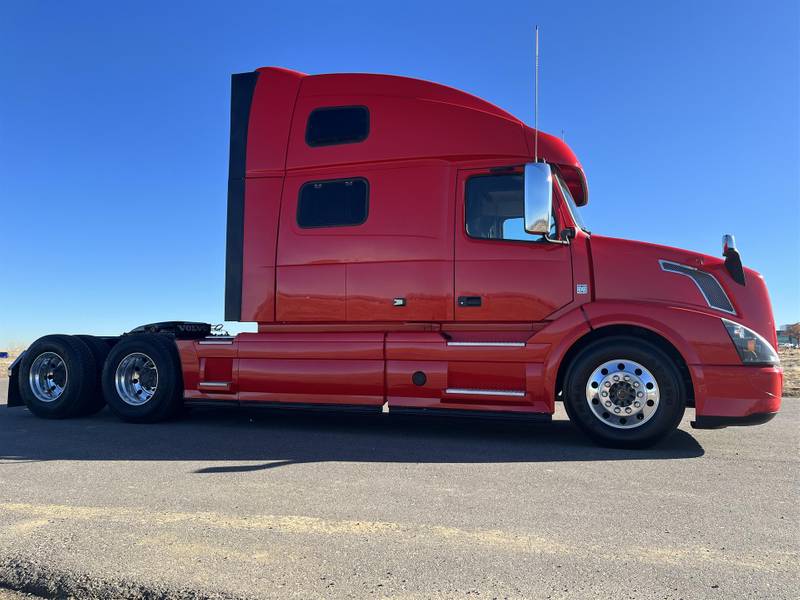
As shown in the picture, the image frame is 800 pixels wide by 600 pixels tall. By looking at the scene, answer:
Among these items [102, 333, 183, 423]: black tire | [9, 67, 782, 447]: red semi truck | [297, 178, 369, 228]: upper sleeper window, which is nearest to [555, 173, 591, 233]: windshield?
[9, 67, 782, 447]: red semi truck

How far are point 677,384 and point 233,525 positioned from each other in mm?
3773

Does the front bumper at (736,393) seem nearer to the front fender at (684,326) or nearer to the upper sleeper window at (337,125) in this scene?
the front fender at (684,326)

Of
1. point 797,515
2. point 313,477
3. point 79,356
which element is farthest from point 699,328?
point 79,356

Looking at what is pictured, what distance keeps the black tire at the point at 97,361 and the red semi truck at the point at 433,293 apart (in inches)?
5.5

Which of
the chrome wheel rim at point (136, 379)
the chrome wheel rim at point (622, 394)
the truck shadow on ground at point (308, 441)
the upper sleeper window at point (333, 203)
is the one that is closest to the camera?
the truck shadow on ground at point (308, 441)

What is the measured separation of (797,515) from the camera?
3258 millimetres

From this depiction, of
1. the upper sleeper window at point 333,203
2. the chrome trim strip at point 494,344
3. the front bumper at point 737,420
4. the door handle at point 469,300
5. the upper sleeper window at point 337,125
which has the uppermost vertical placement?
the upper sleeper window at point 337,125

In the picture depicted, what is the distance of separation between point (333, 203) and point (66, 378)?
4.07m

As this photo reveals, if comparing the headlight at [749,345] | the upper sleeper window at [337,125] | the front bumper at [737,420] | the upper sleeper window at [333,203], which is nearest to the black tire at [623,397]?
the front bumper at [737,420]

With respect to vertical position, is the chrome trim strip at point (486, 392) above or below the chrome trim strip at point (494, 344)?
→ below

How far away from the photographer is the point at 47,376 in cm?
728

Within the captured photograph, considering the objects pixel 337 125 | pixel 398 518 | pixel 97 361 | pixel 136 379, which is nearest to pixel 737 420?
pixel 398 518

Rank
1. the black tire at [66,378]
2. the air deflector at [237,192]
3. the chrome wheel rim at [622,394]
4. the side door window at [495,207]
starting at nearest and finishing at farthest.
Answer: the chrome wheel rim at [622,394], the side door window at [495,207], the air deflector at [237,192], the black tire at [66,378]

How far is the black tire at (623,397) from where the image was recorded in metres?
4.89
